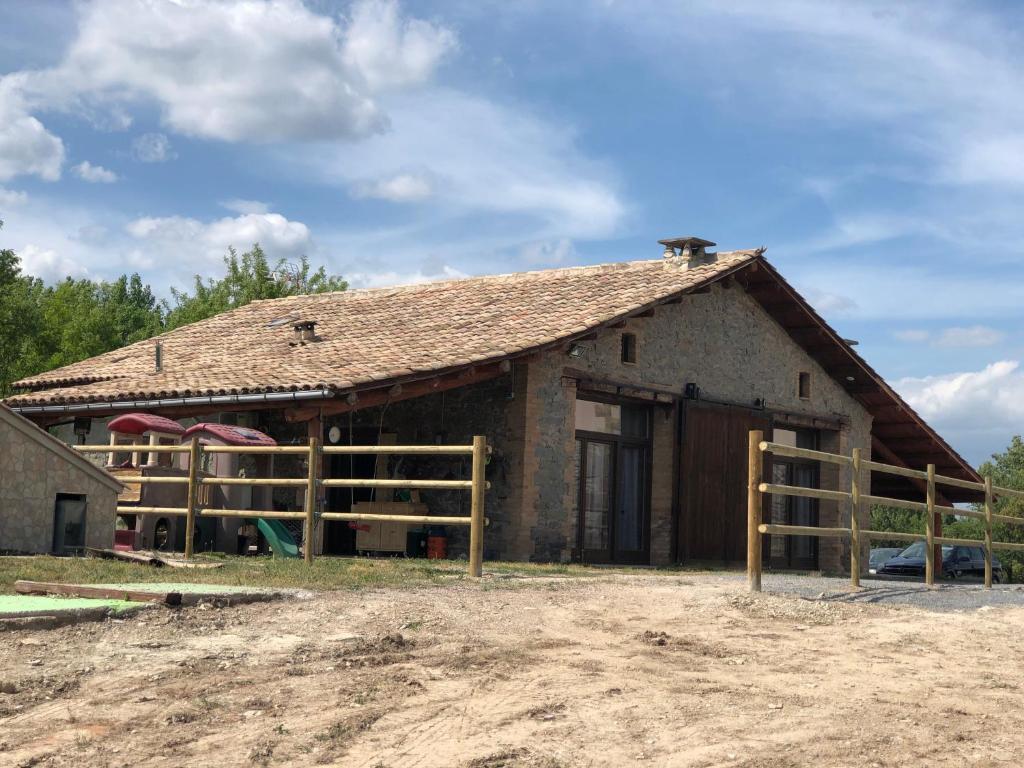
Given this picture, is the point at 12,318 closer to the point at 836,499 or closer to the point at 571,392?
the point at 571,392

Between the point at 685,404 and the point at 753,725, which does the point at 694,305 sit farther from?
the point at 753,725

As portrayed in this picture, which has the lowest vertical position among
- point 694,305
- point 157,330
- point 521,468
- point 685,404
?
point 521,468

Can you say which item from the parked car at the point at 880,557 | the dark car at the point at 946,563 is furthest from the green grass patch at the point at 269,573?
the parked car at the point at 880,557

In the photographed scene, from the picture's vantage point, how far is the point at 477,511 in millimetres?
12344

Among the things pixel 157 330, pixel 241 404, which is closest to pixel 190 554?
pixel 241 404

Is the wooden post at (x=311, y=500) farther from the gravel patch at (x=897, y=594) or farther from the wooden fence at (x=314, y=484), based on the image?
the gravel patch at (x=897, y=594)

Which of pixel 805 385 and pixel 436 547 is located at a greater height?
pixel 805 385

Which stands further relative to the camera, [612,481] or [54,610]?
[612,481]

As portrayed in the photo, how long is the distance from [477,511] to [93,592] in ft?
14.0

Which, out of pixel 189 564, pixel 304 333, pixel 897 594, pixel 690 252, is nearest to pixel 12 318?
pixel 304 333

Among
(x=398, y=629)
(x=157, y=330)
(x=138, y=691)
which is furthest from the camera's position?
(x=157, y=330)

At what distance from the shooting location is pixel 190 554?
45.7ft

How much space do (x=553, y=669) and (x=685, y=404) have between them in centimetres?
1288

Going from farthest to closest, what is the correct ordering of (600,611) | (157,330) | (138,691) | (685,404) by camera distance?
(157,330), (685,404), (600,611), (138,691)
